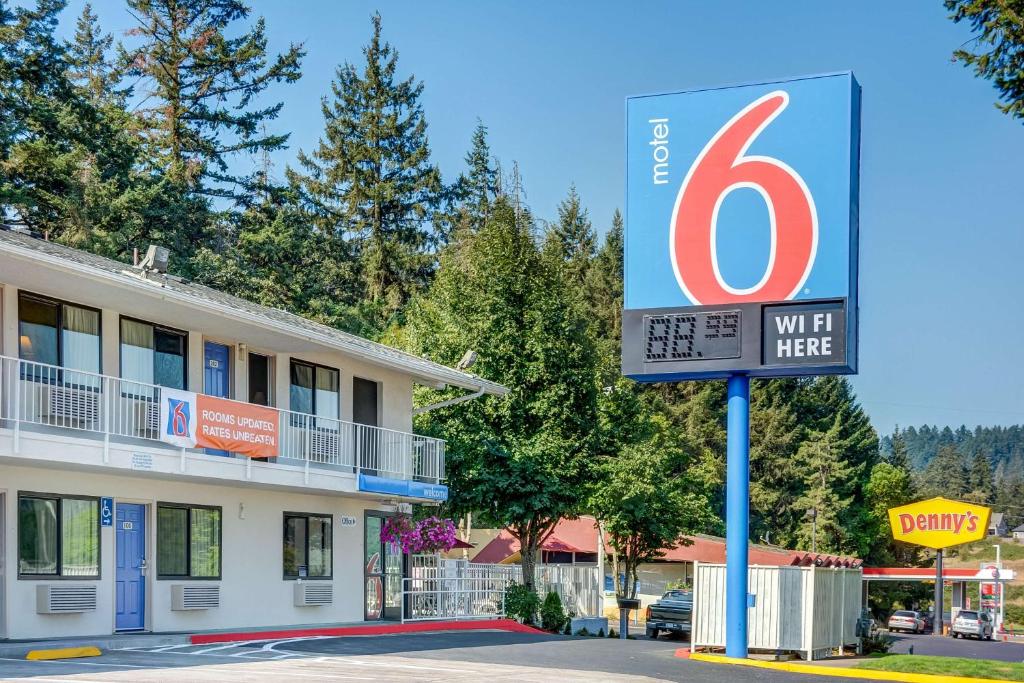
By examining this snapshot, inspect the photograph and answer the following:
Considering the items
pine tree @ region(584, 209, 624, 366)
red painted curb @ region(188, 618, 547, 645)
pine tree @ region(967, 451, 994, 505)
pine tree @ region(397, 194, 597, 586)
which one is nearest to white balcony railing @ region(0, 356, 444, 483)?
red painted curb @ region(188, 618, 547, 645)

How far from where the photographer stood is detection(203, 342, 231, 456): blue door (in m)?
25.8

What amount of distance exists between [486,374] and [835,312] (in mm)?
18108

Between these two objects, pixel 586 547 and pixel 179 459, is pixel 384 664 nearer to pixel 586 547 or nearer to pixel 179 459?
pixel 179 459

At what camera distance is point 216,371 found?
26.1 metres

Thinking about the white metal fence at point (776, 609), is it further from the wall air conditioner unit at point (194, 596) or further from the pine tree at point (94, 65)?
the pine tree at point (94, 65)

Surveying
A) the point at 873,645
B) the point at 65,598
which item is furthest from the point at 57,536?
the point at 873,645

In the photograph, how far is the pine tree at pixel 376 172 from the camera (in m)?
68.1

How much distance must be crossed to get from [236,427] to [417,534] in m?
8.28

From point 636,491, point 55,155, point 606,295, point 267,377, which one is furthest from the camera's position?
point 606,295

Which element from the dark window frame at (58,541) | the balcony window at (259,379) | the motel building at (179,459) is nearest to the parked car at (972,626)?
the motel building at (179,459)

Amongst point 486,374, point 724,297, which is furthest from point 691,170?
point 486,374

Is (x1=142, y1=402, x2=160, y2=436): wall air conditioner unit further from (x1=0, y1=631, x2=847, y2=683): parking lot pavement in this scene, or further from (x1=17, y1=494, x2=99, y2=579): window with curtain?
(x1=0, y1=631, x2=847, y2=683): parking lot pavement

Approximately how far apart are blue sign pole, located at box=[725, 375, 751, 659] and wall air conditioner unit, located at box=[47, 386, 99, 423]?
35.1 feet

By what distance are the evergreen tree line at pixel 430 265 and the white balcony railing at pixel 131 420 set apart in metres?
6.75
